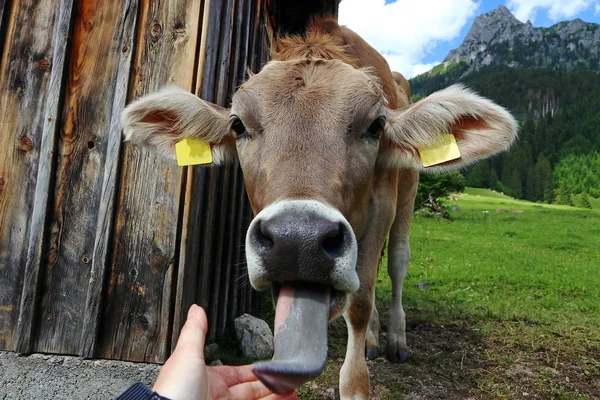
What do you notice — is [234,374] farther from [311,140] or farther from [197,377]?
[311,140]

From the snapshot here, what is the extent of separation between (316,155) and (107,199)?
177 centimetres

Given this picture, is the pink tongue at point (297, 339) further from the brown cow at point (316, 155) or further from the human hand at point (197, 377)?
the human hand at point (197, 377)

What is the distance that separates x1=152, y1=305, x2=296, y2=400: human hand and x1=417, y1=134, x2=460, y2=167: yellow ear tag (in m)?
1.98

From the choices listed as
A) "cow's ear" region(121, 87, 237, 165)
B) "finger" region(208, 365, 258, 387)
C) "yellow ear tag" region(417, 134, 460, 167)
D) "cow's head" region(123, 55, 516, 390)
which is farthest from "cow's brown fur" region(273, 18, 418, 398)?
"finger" region(208, 365, 258, 387)

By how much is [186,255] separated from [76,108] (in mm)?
1438

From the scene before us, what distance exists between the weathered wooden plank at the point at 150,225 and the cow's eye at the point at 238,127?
2.00 ft

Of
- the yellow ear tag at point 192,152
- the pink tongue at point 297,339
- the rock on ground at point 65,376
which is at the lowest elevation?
the rock on ground at point 65,376

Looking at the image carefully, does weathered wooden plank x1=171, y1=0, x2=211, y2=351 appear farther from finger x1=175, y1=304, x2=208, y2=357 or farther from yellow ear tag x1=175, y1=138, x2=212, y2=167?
finger x1=175, y1=304, x2=208, y2=357

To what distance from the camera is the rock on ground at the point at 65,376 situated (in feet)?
10.6

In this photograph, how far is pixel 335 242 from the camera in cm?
206

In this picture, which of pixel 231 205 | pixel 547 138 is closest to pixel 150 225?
pixel 231 205

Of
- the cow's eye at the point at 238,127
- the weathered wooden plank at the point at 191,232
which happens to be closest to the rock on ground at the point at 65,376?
the weathered wooden plank at the point at 191,232

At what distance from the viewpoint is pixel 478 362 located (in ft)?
15.4

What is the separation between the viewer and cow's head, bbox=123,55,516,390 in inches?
79.9
